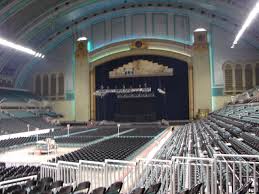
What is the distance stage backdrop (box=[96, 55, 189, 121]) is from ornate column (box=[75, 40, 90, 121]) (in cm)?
164

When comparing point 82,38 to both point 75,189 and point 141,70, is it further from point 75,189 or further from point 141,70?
point 75,189

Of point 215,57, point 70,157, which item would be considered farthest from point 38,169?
point 215,57

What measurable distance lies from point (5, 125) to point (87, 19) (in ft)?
60.5

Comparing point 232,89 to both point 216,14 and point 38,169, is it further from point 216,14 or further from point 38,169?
point 38,169

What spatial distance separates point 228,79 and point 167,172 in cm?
3405

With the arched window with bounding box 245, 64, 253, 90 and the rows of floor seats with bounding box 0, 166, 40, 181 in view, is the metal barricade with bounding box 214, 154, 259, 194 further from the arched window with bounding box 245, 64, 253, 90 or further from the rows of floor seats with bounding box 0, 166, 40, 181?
the arched window with bounding box 245, 64, 253, 90

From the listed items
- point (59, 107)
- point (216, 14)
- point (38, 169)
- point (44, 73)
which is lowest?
point (38, 169)

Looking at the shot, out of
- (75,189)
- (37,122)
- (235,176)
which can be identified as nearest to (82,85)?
(37,122)

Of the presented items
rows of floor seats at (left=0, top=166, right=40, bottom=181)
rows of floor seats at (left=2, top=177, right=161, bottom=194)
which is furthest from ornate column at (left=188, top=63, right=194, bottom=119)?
rows of floor seats at (left=2, top=177, right=161, bottom=194)

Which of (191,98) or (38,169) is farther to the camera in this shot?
(191,98)

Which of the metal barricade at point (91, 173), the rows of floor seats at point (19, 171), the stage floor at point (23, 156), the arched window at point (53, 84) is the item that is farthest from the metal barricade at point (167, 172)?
the arched window at point (53, 84)

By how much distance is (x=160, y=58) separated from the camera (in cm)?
4222

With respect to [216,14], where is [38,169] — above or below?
below

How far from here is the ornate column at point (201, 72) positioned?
39312 mm
